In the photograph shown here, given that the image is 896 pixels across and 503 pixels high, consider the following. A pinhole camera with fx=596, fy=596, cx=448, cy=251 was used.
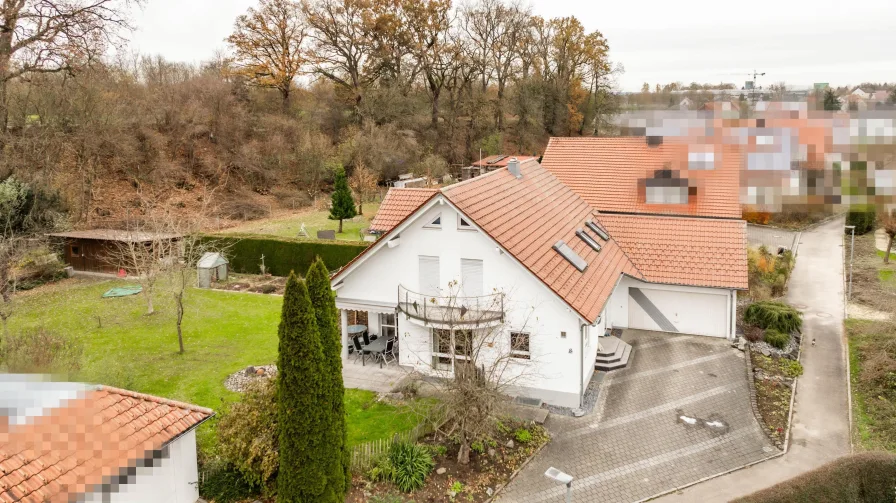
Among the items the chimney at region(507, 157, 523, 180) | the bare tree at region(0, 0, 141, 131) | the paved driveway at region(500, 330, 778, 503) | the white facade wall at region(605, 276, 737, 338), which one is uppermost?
the bare tree at region(0, 0, 141, 131)

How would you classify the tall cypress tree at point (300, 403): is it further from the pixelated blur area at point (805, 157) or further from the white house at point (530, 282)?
the pixelated blur area at point (805, 157)

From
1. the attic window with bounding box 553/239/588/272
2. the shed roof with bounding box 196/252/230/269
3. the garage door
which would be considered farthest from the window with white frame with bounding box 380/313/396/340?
the shed roof with bounding box 196/252/230/269

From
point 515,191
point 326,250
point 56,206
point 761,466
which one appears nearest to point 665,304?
point 515,191

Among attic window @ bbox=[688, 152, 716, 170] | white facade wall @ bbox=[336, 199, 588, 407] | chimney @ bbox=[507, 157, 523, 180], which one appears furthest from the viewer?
chimney @ bbox=[507, 157, 523, 180]

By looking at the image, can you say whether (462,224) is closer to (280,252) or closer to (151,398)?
(151,398)

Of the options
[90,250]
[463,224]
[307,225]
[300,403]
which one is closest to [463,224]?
[463,224]

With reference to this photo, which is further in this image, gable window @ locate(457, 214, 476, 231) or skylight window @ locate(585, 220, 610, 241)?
skylight window @ locate(585, 220, 610, 241)

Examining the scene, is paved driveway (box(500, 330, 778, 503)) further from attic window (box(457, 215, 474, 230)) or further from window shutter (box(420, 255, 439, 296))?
attic window (box(457, 215, 474, 230))

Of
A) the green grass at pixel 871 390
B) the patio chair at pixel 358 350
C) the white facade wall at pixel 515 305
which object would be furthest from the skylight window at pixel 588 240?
the green grass at pixel 871 390
